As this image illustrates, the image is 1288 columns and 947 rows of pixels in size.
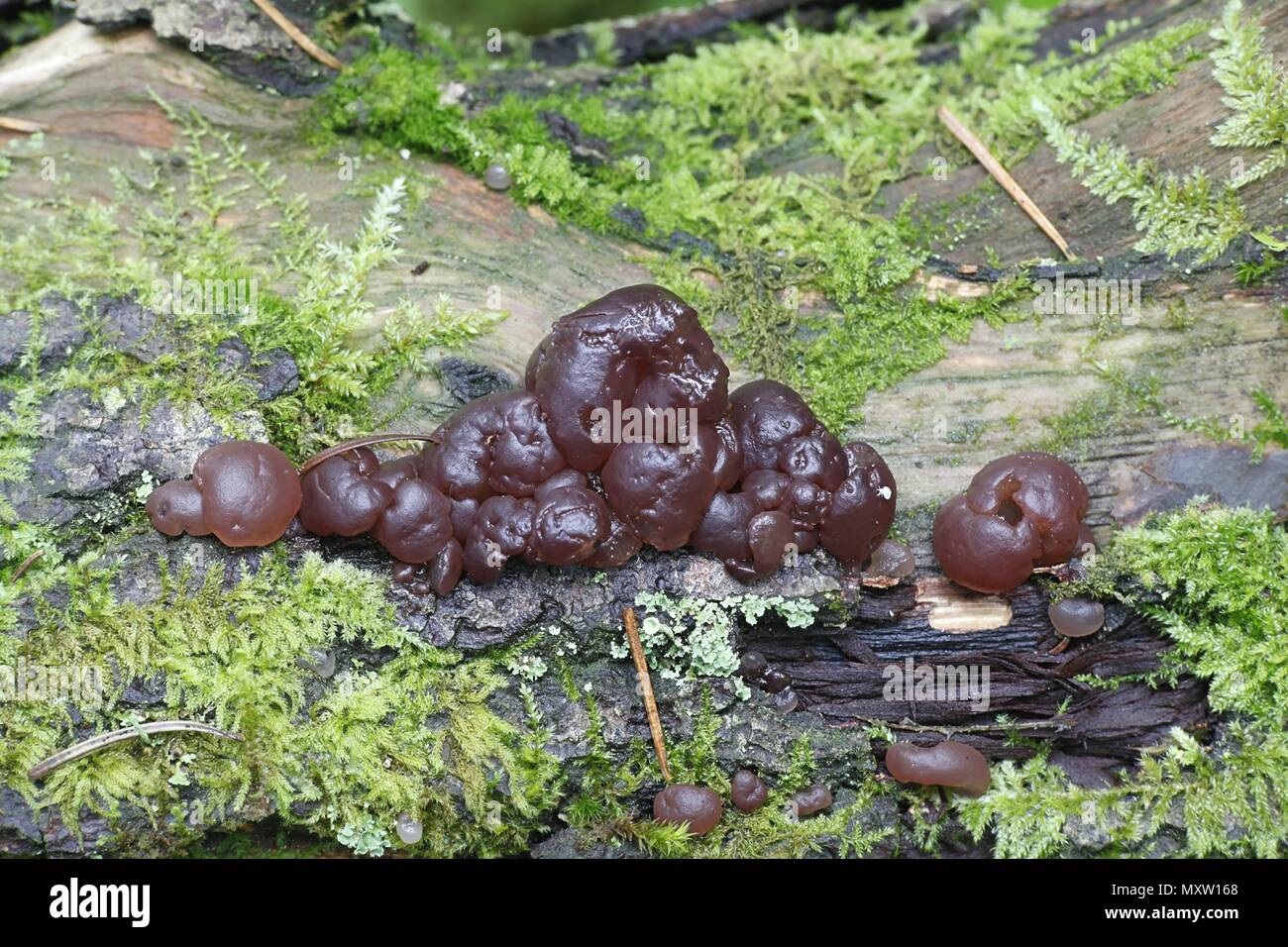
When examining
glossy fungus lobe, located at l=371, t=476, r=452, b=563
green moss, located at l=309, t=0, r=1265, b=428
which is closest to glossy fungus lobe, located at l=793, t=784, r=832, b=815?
green moss, located at l=309, t=0, r=1265, b=428

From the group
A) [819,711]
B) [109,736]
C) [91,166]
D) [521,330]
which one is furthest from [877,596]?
[91,166]

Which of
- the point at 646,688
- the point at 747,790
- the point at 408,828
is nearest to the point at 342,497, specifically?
the point at 408,828

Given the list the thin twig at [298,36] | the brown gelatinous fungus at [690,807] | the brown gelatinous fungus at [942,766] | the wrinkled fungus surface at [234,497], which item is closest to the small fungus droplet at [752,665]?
the brown gelatinous fungus at [690,807]

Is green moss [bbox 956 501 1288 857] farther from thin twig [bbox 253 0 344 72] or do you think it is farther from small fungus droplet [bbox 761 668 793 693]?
thin twig [bbox 253 0 344 72]

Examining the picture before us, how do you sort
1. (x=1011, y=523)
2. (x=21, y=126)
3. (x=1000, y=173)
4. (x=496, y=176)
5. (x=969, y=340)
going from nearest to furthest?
1. (x=1011, y=523)
2. (x=969, y=340)
3. (x=21, y=126)
4. (x=496, y=176)
5. (x=1000, y=173)

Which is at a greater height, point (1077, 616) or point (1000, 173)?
point (1000, 173)

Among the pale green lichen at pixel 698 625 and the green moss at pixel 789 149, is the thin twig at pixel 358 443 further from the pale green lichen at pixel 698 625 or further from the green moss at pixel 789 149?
the green moss at pixel 789 149

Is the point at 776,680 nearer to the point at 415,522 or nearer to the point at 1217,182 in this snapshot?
the point at 415,522

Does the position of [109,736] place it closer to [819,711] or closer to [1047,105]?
[819,711]
